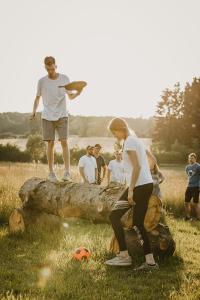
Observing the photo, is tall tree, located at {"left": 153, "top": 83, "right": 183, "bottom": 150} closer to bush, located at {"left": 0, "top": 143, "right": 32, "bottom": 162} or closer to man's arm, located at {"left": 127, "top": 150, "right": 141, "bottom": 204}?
bush, located at {"left": 0, "top": 143, "right": 32, "bottom": 162}

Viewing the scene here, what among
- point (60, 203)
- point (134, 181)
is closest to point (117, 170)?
point (60, 203)

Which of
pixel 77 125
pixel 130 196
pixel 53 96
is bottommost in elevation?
pixel 130 196

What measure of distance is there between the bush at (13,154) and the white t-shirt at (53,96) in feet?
109

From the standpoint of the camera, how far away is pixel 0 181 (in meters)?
12.5

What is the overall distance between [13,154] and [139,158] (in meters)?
36.1

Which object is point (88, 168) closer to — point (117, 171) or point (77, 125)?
point (117, 171)

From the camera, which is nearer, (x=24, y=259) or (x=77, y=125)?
(x=24, y=259)

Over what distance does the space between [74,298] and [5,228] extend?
4.46 metres

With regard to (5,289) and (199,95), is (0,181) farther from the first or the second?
(199,95)

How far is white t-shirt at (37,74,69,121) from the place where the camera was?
7.71 m

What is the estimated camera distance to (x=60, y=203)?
26.6 feet

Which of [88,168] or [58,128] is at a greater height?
[58,128]

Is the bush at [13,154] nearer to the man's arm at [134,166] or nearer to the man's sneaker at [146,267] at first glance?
the man's sneaker at [146,267]

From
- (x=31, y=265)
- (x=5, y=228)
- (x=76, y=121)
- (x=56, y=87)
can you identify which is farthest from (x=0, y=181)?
(x=76, y=121)
